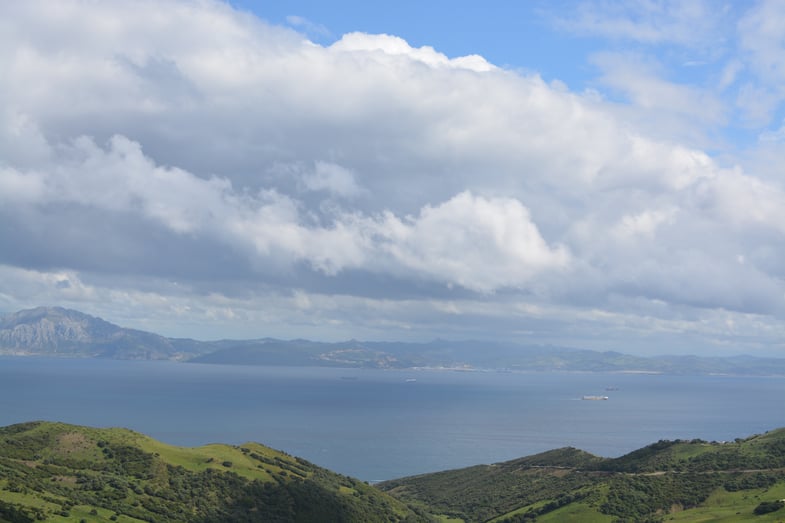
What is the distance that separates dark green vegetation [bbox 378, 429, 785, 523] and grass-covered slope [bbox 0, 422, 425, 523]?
3177 cm

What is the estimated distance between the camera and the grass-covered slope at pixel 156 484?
104144mm

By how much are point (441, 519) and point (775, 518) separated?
250 feet

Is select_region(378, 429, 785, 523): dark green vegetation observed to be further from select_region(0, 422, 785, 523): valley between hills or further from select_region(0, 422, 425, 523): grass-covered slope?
select_region(0, 422, 425, 523): grass-covered slope

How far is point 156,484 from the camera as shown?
12288 centimetres

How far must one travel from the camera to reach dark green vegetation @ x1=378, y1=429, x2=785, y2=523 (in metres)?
139

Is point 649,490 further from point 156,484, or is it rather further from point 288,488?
point 156,484

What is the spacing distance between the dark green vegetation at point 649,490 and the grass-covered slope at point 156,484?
104 ft

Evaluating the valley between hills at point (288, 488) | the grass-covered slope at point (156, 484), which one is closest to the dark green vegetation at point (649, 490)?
the valley between hills at point (288, 488)

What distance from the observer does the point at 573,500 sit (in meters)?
153

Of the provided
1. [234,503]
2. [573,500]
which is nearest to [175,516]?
[234,503]

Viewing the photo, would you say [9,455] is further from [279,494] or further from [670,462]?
[670,462]

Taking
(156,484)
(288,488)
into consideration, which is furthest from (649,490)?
(156,484)

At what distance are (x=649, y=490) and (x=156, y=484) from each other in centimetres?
10222

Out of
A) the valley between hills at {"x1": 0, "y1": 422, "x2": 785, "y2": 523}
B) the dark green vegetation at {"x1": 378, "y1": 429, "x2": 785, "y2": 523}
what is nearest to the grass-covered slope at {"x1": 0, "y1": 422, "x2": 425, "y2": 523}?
the valley between hills at {"x1": 0, "y1": 422, "x2": 785, "y2": 523}
